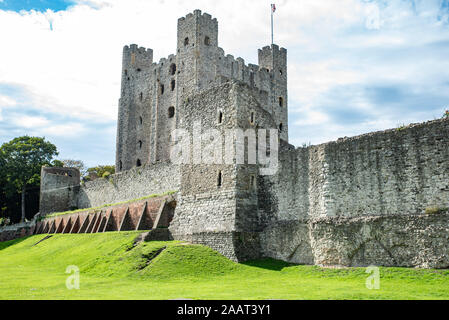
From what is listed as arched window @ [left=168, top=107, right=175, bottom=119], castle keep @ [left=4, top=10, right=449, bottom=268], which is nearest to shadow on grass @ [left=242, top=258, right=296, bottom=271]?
castle keep @ [left=4, top=10, right=449, bottom=268]

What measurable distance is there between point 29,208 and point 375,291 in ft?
164

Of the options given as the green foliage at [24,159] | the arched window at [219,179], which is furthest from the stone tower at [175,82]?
the arched window at [219,179]

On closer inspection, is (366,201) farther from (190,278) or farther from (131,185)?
(131,185)

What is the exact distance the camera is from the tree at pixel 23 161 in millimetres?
50403

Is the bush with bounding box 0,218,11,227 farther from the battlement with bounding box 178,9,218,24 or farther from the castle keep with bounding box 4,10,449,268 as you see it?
the battlement with bounding box 178,9,218,24

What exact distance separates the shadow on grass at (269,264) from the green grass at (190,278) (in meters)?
0.04

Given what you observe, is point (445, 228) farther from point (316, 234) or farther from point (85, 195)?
point (85, 195)

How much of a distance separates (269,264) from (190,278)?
3644 mm

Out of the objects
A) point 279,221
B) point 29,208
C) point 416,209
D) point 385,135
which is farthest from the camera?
point 29,208

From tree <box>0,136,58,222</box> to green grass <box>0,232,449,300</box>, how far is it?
29874mm

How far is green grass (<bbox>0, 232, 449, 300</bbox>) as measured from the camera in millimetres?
11961

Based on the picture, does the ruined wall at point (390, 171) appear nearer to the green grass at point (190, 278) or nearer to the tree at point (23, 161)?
the green grass at point (190, 278)
